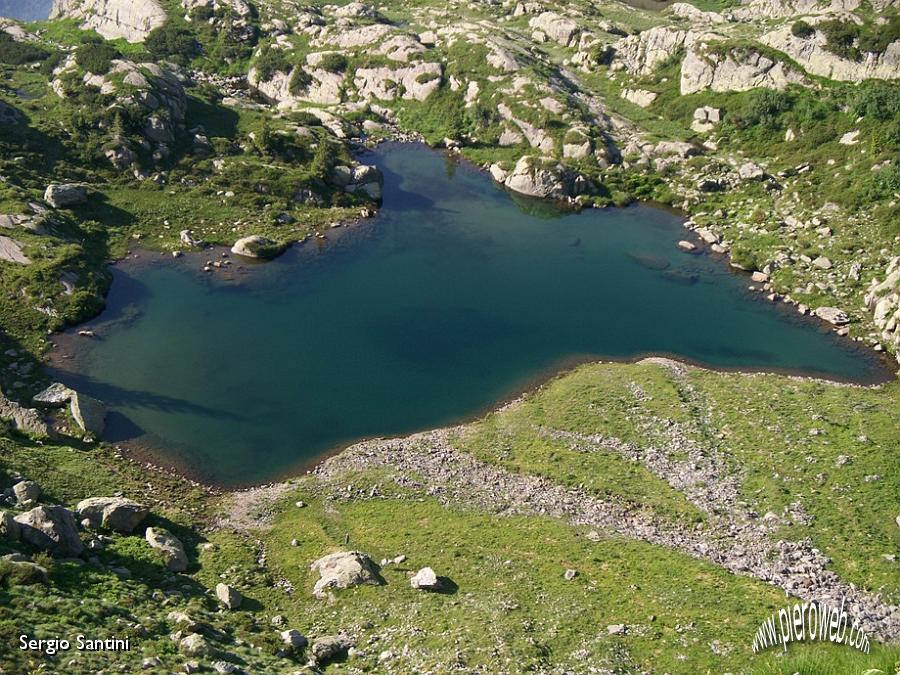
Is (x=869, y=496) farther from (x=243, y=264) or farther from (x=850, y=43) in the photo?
(x=850, y=43)

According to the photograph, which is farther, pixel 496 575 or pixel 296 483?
pixel 296 483

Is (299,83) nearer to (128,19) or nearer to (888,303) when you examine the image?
(128,19)

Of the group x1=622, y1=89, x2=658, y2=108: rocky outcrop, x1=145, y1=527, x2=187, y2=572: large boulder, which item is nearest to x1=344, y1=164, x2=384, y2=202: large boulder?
x1=622, y1=89, x2=658, y2=108: rocky outcrop

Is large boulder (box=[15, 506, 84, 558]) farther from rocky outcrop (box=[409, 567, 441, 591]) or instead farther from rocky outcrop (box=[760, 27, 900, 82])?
rocky outcrop (box=[760, 27, 900, 82])

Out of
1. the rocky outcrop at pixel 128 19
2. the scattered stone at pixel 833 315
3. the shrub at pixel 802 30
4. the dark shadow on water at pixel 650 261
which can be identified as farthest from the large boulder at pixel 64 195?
the shrub at pixel 802 30

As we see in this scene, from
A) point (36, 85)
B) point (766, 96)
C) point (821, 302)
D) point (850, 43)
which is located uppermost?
point (850, 43)

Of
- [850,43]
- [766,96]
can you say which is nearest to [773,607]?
[766,96]
